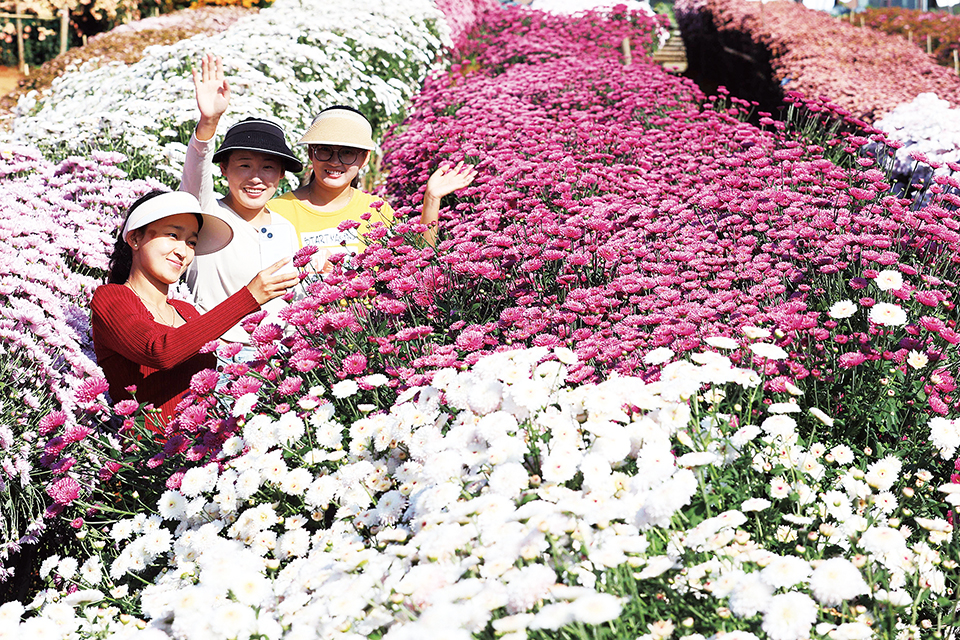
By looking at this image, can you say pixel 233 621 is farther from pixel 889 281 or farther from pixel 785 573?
pixel 889 281

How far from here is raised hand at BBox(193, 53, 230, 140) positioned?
4164 mm

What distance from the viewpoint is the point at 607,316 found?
3.37 meters

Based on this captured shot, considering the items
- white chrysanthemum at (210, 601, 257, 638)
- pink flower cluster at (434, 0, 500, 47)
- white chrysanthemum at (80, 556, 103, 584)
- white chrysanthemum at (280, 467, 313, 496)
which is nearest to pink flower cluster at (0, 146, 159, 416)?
white chrysanthemum at (80, 556, 103, 584)

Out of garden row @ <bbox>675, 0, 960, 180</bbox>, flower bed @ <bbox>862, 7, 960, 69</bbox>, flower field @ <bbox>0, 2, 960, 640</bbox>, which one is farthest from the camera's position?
flower bed @ <bbox>862, 7, 960, 69</bbox>

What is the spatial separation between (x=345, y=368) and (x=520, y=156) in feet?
9.52

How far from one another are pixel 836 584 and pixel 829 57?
32.4ft

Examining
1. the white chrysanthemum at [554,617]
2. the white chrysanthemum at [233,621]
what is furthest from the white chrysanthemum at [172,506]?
the white chrysanthemum at [554,617]

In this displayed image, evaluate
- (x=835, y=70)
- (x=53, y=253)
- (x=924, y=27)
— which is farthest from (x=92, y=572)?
(x=924, y=27)

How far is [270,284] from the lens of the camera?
10.7 ft

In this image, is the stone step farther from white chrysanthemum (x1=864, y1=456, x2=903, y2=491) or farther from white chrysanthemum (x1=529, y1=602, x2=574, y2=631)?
white chrysanthemum (x1=529, y1=602, x2=574, y2=631)

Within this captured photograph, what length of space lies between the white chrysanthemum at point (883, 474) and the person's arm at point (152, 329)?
2360 mm

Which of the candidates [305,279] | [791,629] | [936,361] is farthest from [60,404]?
[936,361]

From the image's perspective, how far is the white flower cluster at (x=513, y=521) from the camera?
1.78m

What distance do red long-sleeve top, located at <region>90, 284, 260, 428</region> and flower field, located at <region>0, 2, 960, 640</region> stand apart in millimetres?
178
